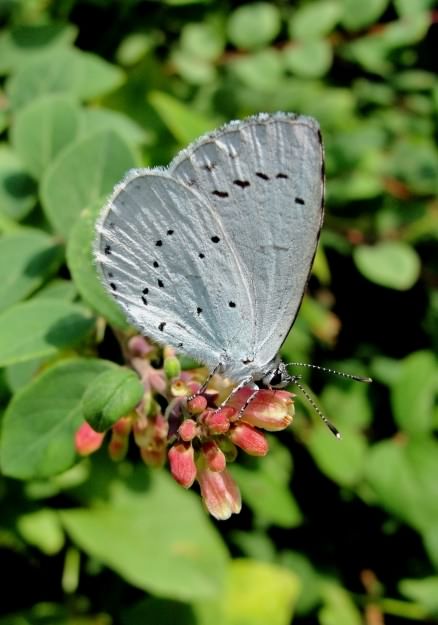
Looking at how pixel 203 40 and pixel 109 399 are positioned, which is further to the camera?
pixel 203 40

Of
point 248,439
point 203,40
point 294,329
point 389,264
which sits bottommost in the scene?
point 294,329

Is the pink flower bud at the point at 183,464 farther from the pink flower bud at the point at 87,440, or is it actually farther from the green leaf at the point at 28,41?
the green leaf at the point at 28,41

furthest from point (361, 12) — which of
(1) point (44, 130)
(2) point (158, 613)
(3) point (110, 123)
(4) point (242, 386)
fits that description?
(2) point (158, 613)

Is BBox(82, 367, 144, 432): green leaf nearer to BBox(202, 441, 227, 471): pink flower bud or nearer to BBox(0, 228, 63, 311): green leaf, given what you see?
BBox(202, 441, 227, 471): pink flower bud

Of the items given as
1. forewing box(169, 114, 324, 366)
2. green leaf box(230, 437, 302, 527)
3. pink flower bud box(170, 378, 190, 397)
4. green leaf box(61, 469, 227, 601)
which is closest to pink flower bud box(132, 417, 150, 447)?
pink flower bud box(170, 378, 190, 397)

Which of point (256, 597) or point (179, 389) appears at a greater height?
point (179, 389)

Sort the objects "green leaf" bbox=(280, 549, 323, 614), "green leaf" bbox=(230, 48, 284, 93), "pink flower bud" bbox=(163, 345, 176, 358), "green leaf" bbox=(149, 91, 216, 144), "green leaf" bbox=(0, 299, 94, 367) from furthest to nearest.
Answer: "green leaf" bbox=(280, 549, 323, 614)
"green leaf" bbox=(230, 48, 284, 93)
"green leaf" bbox=(149, 91, 216, 144)
"pink flower bud" bbox=(163, 345, 176, 358)
"green leaf" bbox=(0, 299, 94, 367)

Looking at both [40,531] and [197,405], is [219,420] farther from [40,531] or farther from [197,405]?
[40,531]
